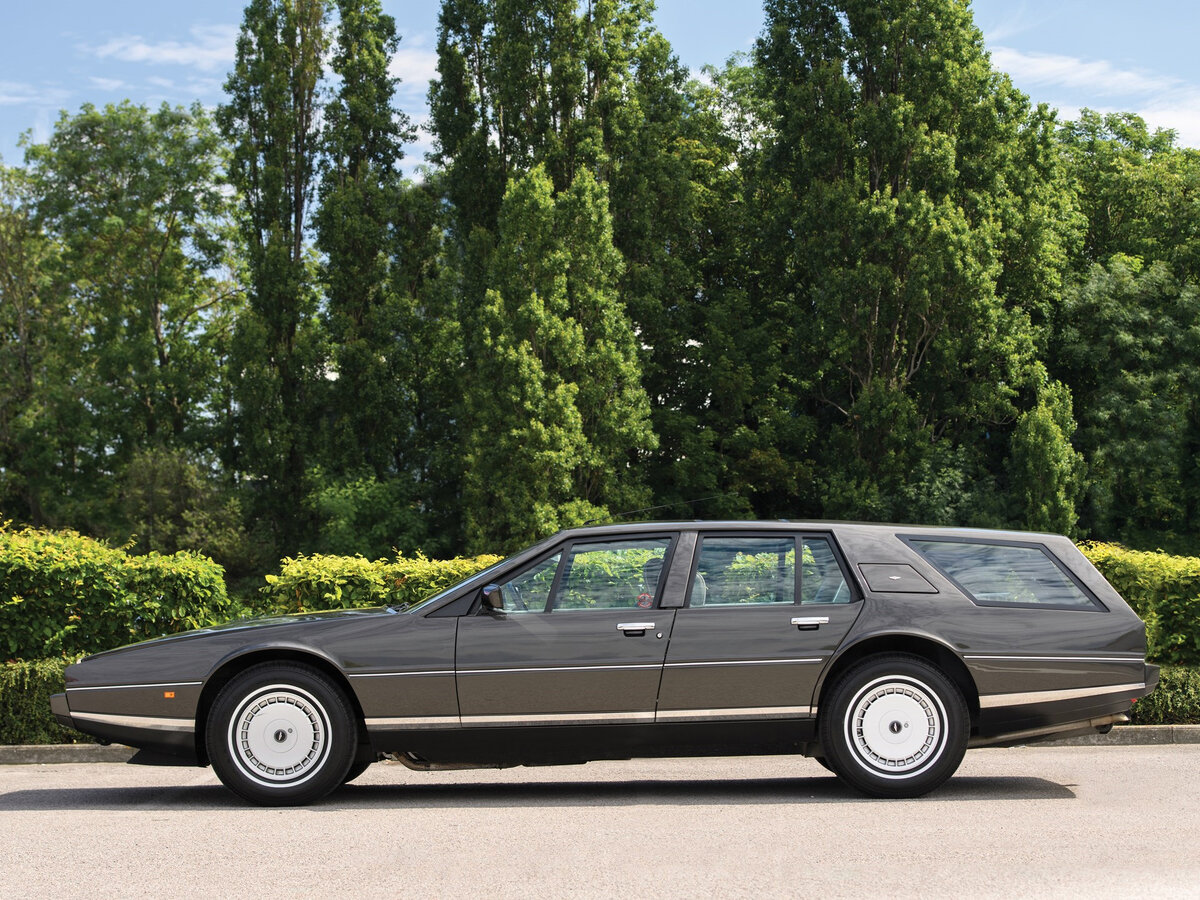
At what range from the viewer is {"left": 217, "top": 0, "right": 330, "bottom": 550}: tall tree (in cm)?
3888

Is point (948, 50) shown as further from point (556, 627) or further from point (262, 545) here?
point (556, 627)

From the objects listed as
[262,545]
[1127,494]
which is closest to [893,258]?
[1127,494]

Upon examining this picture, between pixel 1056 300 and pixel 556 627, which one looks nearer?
pixel 556 627

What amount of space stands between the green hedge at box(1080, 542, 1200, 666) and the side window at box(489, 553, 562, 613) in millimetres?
6082

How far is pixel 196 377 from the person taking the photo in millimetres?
45344

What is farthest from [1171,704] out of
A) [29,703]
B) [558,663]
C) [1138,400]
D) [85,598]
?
[1138,400]

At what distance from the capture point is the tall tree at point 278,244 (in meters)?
38.9

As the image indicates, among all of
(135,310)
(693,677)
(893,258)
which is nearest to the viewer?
(693,677)

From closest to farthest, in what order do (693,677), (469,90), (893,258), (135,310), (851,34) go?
(693,677) < (893,258) < (851,34) < (469,90) < (135,310)

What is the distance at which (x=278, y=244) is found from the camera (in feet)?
130

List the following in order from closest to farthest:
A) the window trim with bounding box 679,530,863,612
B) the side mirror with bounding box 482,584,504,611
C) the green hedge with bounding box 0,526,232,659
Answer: the side mirror with bounding box 482,584,504,611, the window trim with bounding box 679,530,863,612, the green hedge with bounding box 0,526,232,659

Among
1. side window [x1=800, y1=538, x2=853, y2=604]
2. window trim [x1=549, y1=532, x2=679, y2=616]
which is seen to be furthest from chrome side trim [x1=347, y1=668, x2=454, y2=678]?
side window [x1=800, y1=538, x2=853, y2=604]

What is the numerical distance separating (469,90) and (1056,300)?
1948cm

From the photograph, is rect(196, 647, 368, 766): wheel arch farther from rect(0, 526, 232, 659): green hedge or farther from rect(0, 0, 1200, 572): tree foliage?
rect(0, 0, 1200, 572): tree foliage
